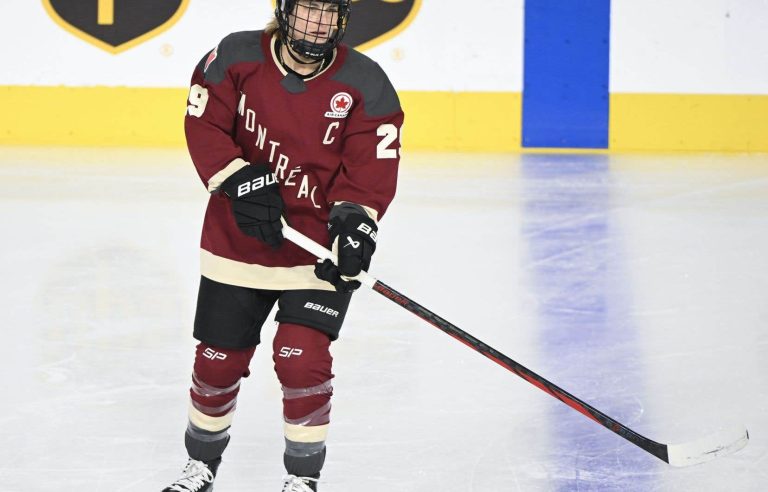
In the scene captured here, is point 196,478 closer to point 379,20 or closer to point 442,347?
point 442,347

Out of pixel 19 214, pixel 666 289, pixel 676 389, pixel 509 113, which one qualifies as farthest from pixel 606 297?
pixel 509 113

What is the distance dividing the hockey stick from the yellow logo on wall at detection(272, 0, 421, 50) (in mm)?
7509

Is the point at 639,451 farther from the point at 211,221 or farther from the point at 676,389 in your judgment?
the point at 211,221

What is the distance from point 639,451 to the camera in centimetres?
295

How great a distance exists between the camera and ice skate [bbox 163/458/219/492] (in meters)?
2.52

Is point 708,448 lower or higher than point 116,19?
higher

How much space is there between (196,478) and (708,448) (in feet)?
3.62

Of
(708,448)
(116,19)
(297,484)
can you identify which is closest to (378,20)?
(116,19)

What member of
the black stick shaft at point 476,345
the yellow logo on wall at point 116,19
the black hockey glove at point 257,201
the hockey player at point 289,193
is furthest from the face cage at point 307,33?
the yellow logo on wall at point 116,19

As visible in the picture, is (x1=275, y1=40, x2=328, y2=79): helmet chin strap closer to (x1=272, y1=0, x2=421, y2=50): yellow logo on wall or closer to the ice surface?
the ice surface

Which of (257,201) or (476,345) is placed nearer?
(257,201)

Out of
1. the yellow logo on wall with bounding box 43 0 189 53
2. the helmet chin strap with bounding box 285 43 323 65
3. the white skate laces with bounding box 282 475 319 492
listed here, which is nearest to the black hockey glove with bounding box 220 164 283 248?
the helmet chin strap with bounding box 285 43 323 65

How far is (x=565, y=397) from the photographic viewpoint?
2.57 metres

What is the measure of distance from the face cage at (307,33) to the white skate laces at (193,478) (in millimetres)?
864
